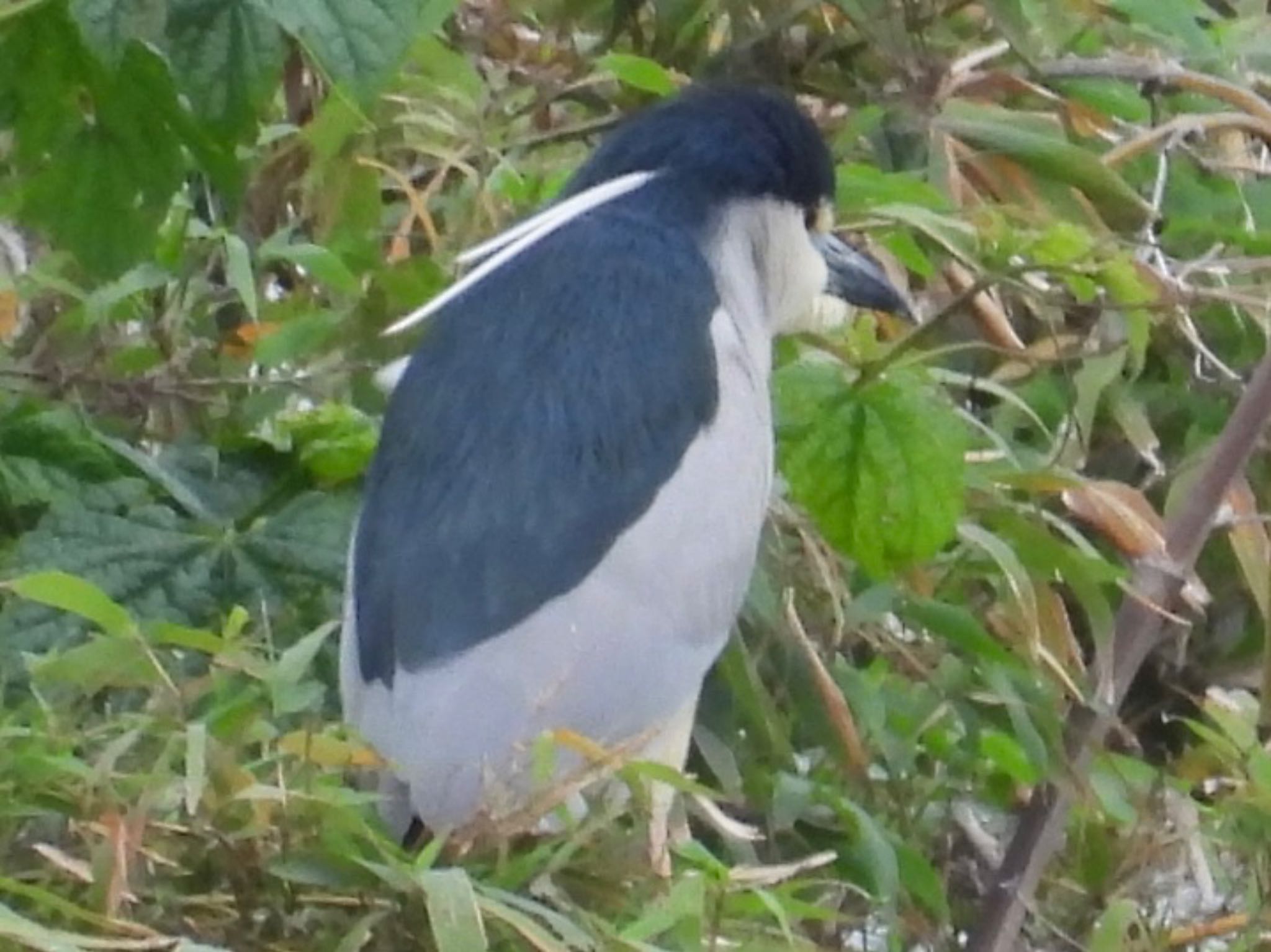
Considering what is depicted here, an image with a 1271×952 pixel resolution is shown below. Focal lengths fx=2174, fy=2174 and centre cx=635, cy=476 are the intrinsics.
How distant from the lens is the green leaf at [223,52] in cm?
76

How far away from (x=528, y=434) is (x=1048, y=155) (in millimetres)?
318

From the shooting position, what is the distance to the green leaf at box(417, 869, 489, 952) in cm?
56

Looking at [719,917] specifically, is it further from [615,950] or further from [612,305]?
[612,305]

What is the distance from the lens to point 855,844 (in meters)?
0.99

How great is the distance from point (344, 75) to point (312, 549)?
331 mm

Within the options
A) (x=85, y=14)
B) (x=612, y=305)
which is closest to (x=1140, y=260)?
(x=612, y=305)

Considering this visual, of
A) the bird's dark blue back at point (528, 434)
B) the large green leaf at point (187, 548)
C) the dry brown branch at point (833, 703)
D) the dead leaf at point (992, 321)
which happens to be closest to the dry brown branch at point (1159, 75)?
the dead leaf at point (992, 321)

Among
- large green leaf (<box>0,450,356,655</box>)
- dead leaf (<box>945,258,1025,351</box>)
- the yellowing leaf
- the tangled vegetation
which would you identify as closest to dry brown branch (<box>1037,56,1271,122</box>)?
the tangled vegetation

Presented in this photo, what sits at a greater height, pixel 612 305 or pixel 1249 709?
pixel 612 305

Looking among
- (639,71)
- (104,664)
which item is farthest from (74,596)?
(639,71)

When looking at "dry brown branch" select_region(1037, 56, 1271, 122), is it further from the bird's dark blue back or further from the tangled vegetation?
the bird's dark blue back

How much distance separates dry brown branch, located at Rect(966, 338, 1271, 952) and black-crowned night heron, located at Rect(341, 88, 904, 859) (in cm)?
16

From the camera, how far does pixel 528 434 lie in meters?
1.01

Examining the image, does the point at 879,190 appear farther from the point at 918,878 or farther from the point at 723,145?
the point at 918,878
